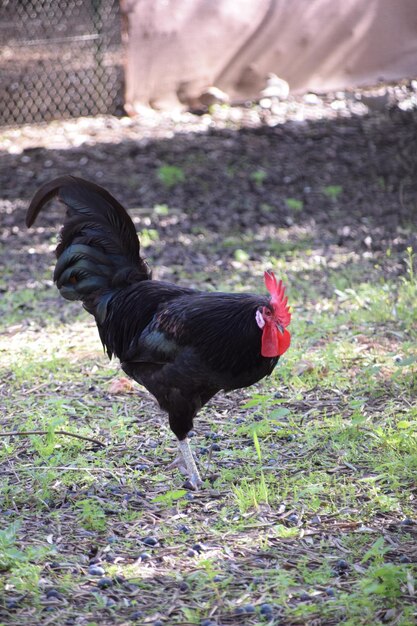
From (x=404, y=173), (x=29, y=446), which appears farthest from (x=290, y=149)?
(x=29, y=446)

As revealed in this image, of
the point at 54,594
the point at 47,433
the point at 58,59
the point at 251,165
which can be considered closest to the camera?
the point at 54,594

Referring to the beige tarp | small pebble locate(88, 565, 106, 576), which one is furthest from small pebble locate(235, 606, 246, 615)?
the beige tarp

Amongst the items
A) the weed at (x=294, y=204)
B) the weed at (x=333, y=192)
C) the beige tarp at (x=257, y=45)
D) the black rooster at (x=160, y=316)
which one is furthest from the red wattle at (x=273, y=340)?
the beige tarp at (x=257, y=45)

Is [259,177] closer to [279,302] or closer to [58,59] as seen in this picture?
[58,59]

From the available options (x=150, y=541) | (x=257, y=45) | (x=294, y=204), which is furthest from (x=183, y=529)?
(x=257, y=45)

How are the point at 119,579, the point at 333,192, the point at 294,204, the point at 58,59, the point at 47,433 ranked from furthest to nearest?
the point at 58,59 → the point at 333,192 → the point at 294,204 → the point at 47,433 → the point at 119,579

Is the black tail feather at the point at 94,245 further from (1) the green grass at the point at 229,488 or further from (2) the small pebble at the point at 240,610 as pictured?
(2) the small pebble at the point at 240,610

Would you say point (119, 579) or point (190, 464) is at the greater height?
point (119, 579)

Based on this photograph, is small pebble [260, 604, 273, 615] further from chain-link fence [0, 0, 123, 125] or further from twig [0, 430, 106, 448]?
chain-link fence [0, 0, 123, 125]

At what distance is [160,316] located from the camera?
425cm

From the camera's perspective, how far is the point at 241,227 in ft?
29.0

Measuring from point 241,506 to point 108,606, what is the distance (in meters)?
0.95

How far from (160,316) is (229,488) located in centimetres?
95

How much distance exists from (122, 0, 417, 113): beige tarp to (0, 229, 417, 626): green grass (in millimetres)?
6227
